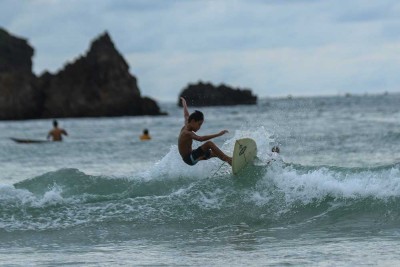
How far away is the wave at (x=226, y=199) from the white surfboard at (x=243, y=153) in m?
0.16

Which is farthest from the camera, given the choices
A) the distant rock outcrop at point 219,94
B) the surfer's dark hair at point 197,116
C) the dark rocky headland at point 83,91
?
the distant rock outcrop at point 219,94

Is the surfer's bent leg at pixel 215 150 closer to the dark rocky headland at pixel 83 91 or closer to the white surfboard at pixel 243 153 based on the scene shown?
the white surfboard at pixel 243 153

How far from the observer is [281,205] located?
14.8 m

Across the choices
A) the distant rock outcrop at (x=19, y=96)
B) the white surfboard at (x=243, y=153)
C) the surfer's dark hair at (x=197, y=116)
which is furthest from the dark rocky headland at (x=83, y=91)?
the surfer's dark hair at (x=197, y=116)

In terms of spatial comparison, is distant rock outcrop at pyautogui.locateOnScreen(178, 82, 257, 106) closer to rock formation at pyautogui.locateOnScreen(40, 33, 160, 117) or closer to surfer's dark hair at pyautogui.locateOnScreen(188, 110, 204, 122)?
rock formation at pyautogui.locateOnScreen(40, 33, 160, 117)

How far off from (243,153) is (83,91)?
286 feet

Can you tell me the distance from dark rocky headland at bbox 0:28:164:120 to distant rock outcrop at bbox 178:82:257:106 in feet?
143

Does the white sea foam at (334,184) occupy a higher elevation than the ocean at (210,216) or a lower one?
higher

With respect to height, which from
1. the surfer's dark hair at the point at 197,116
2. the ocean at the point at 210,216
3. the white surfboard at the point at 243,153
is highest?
the surfer's dark hair at the point at 197,116

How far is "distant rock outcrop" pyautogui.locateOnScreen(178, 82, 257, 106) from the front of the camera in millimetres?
148000

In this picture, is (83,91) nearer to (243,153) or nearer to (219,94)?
(219,94)

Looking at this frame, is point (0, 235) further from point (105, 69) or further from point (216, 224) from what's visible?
point (105, 69)

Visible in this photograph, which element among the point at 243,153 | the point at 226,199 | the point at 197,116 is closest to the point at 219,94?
the point at 243,153

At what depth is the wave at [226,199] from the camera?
14.2m
